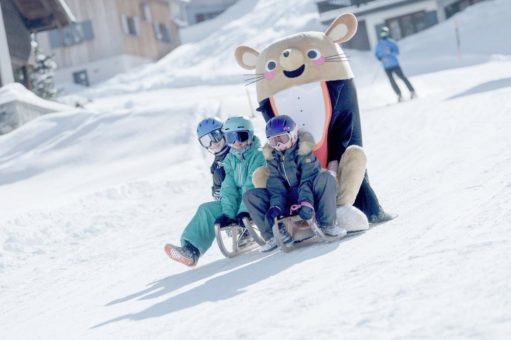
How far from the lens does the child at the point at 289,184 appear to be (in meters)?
6.31

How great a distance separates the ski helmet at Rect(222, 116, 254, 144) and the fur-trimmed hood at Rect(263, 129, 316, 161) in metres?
0.43

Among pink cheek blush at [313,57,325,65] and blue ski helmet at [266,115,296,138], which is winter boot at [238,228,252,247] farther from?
pink cheek blush at [313,57,325,65]

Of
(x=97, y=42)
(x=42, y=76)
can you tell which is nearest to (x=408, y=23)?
(x=97, y=42)

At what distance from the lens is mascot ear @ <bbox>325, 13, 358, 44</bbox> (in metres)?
7.44

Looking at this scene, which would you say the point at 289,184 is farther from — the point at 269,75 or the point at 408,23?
the point at 408,23

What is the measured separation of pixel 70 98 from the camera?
111 ft

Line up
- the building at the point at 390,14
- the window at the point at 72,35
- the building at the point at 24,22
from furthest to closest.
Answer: the window at the point at 72,35 < the building at the point at 390,14 < the building at the point at 24,22

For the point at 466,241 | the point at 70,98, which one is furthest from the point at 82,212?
the point at 70,98

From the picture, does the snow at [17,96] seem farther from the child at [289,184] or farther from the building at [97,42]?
the building at [97,42]

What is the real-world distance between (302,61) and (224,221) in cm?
146

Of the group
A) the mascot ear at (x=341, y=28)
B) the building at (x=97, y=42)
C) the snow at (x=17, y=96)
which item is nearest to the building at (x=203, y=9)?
the building at (x=97, y=42)

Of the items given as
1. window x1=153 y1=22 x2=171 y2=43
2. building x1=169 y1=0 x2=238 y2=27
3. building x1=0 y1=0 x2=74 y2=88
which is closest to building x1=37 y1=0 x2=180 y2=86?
window x1=153 y1=22 x2=171 y2=43

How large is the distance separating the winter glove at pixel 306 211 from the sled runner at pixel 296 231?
0.03 metres

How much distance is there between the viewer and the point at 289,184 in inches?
255
